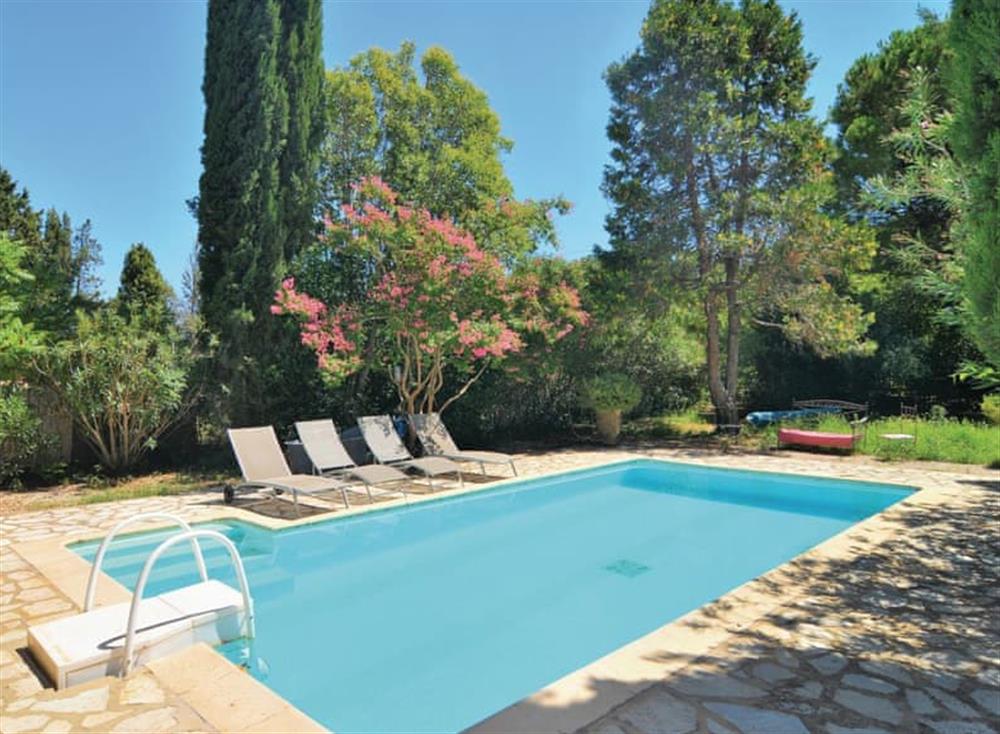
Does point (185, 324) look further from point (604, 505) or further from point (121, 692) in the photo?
point (121, 692)

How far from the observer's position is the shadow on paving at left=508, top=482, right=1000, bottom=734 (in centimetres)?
302

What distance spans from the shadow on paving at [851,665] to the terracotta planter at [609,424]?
978cm

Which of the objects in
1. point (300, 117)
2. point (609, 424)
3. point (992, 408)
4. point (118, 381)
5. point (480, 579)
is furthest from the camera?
point (609, 424)

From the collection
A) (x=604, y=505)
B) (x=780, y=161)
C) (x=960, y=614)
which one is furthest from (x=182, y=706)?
(x=780, y=161)

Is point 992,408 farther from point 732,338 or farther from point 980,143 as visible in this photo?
point 980,143

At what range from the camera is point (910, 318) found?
18656 millimetres

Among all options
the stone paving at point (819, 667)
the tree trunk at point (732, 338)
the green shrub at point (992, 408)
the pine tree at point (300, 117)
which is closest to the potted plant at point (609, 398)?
the tree trunk at point (732, 338)

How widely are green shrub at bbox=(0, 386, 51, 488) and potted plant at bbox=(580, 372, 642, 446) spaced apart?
37.0 feet

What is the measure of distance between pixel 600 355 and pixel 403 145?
7.62m

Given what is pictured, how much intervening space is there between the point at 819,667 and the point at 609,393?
38.7ft

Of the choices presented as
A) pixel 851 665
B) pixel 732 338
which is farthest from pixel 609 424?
pixel 851 665

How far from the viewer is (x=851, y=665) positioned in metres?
3.66

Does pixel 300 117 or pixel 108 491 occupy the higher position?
pixel 300 117

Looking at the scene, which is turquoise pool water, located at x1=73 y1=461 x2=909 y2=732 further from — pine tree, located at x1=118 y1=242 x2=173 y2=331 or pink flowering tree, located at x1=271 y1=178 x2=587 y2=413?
pine tree, located at x1=118 y1=242 x2=173 y2=331
